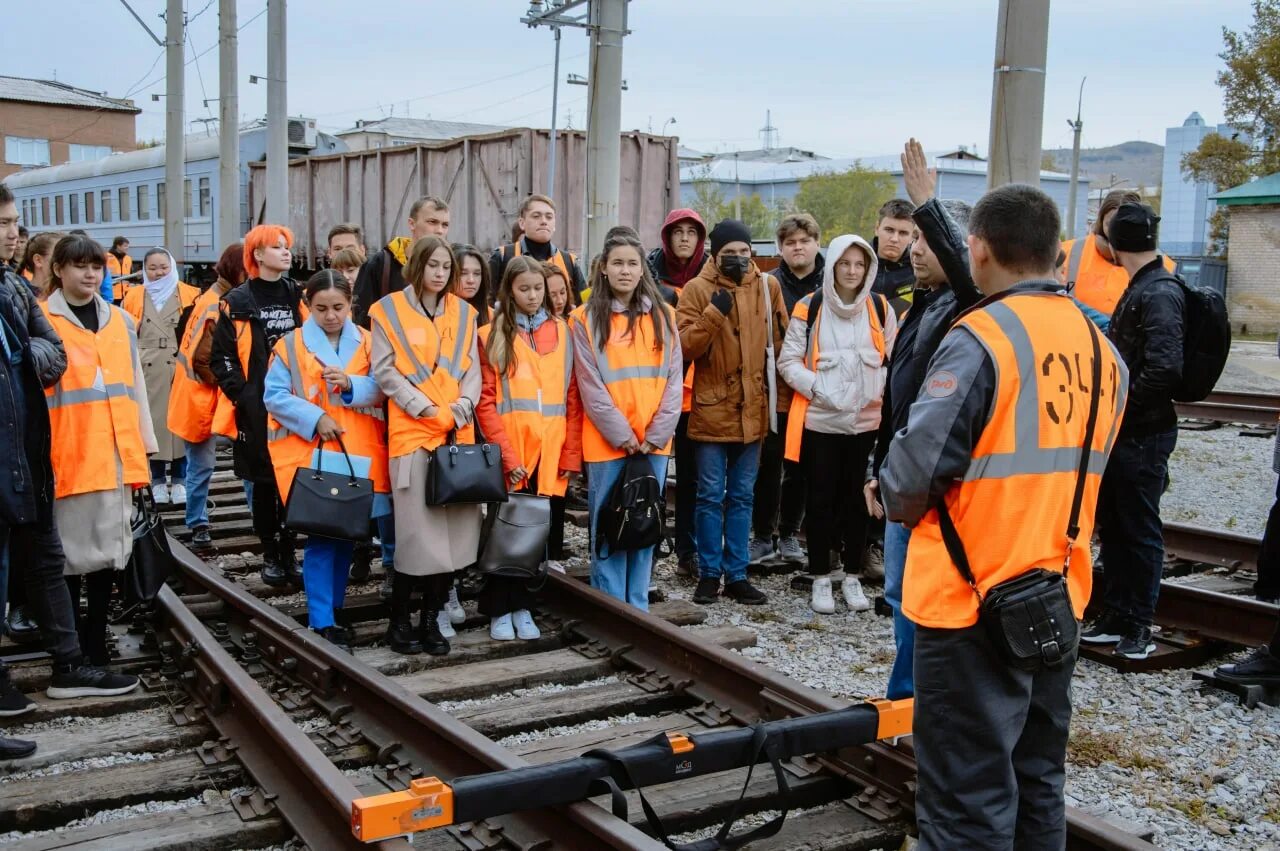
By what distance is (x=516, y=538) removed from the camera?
617cm

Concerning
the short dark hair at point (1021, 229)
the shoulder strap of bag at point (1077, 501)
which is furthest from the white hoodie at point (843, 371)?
the shoulder strap of bag at point (1077, 501)

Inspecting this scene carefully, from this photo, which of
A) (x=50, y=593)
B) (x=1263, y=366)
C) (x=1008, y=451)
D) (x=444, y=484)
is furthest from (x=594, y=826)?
(x=1263, y=366)

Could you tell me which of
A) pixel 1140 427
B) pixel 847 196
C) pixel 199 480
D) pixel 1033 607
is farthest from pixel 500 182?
pixel 847 196

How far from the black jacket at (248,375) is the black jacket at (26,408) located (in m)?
1.83

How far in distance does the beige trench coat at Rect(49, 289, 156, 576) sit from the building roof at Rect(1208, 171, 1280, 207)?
111 feet

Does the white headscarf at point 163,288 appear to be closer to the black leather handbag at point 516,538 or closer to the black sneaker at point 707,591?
the black leather handbag at point 516,538

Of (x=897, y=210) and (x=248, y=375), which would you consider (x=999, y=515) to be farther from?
(x=248, y=375)

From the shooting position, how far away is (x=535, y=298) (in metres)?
6.32

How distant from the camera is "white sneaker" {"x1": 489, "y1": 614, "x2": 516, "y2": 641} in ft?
20.4

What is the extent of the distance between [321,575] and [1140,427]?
157 inches

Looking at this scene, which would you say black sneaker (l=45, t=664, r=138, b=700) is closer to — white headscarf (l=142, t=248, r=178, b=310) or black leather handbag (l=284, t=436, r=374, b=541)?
black leather handbag (l=284, t=436, r=374, b=541)

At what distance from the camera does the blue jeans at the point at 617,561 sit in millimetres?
6516

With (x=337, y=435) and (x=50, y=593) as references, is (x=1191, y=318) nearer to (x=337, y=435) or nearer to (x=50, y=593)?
(x=337, y=435)

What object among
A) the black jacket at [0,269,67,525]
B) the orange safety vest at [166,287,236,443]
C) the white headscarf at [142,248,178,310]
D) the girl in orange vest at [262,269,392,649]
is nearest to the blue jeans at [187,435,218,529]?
the orange safety vest at [166,287,236,443]
